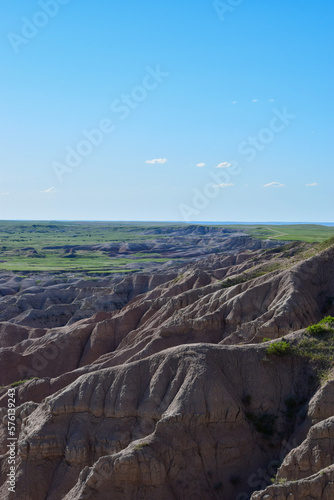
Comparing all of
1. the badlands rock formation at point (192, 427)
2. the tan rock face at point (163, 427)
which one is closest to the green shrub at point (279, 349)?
the badlands rock formation at point (192, 427)

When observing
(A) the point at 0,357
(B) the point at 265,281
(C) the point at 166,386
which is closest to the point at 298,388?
(C) the point at 166,386

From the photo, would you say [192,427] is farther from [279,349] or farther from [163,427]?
[279,349]

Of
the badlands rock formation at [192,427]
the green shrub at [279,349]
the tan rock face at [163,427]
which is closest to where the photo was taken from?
the badlands rock formation at [192,427]

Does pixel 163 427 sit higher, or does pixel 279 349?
pixel 279 349

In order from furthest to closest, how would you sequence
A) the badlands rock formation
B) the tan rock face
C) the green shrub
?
the green shrub
the tan rock face
the badlands rock formation

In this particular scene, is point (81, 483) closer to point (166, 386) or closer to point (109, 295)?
point (166, 386)

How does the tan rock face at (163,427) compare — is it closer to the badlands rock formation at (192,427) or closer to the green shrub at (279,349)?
the badlands rock formation at (192,427)

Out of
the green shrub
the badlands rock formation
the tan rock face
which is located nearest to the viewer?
the badlands rock formation

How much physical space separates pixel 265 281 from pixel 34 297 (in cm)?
5650

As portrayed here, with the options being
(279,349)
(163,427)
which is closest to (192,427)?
(163,427)

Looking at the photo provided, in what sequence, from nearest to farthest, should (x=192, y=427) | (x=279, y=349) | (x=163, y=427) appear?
1. (x=163, y=427)
2. (x=192, y=427)
3. (x=279, y=349)

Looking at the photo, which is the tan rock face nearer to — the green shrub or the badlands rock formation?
the badlands rock formation

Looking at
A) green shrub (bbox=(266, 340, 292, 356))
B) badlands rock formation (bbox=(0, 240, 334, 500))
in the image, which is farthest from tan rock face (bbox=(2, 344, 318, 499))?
green shrub (bbox=(266, 340, 292, 356))

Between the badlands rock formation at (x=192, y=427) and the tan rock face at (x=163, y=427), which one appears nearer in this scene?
the badlands rock formation at (x=192, y=427)
